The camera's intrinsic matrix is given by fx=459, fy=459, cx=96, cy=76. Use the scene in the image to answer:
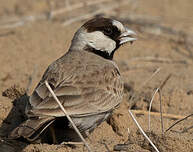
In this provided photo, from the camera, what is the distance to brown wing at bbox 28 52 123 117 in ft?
13.1

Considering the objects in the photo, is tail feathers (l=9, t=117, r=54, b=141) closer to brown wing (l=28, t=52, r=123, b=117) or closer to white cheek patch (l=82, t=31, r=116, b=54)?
brown wing (l=28, t=52, r=123, b=117)

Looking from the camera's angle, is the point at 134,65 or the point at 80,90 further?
the point at 134,65

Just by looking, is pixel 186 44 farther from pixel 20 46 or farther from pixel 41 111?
pixel 41 111

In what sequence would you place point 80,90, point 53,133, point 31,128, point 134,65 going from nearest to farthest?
point 31,128 → point 80,90 → point 53,133 → point 134,65

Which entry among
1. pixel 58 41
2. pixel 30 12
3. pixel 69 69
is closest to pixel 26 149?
pixel 69 69

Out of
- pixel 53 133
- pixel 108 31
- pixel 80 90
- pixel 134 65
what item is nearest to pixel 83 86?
pixel 80 90

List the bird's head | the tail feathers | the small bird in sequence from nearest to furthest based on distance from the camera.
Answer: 1. the tail feathers
2. the small bird
3. the bird's head

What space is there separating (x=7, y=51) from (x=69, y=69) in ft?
9.36

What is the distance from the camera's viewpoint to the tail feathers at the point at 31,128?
149 inches

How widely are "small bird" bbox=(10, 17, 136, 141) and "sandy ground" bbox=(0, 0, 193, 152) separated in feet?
0.85

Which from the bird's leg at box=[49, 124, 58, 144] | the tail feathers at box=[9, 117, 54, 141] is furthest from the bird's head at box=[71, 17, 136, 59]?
→ the tail feathers at box=[9, 117, 54, 141]

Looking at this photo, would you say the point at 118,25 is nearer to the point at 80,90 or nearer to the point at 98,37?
the point at 98,37

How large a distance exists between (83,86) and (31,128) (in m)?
0.73

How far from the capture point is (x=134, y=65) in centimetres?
729
